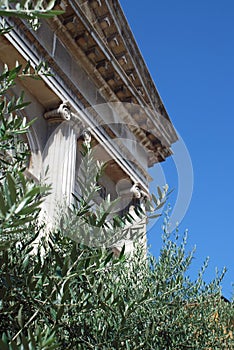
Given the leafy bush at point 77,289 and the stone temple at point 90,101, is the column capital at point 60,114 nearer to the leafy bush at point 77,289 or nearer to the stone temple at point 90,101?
the stone temple at point 90,101

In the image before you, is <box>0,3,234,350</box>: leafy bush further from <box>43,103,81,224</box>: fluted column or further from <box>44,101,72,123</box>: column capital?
<box>44,101,72,123</box>: column capital

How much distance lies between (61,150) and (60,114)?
3.21 feet

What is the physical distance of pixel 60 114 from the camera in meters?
12.2

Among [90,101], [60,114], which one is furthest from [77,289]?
[90,101]

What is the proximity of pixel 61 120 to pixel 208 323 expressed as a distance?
6491mm

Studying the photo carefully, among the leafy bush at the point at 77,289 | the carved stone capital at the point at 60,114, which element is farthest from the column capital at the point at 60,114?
the leafy bush at the point at 77,289

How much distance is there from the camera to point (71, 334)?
3355 mm

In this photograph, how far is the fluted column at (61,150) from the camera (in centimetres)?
1118

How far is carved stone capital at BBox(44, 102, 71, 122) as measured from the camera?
12133 mm

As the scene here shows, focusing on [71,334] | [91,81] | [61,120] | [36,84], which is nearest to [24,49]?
[36,84]

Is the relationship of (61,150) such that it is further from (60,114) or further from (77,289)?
(77,289)

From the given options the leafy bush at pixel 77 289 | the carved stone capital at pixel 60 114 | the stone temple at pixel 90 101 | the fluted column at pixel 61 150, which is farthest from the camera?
the carved stone capital at pixel 60 114

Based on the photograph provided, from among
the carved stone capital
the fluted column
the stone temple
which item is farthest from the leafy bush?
the carved stone capital

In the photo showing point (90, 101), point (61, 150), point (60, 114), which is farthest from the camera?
point (90, 101)
